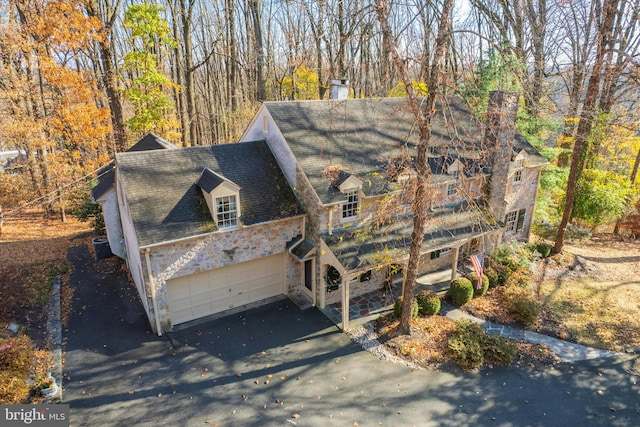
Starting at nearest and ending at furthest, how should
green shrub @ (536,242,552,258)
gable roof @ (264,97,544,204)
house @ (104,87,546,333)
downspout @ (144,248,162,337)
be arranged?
downspout @ (144,248,162,337), house @ (104,87,546,333), gable roof @ (264,97,544,204), green shrub @ (536,242,552,258)

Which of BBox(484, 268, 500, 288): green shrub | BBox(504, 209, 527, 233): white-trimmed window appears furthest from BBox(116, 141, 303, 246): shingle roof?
BBox(504, 209, 527, 233): white-trimmed window

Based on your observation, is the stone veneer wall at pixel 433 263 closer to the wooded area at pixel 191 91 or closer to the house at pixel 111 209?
the wooded area at pixel 191 91

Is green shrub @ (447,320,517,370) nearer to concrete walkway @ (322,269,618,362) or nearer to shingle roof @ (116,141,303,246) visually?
concrete walkway @ (322,269,618,362)

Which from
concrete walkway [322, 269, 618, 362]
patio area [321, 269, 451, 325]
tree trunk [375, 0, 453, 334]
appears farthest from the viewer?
patio area [321, 269, 451, 325]

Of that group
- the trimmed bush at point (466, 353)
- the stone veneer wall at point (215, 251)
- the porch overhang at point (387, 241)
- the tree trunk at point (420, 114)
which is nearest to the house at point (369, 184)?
the porch overhang at point (387, 241)

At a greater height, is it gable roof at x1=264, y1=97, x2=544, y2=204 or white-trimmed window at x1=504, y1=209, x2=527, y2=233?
gable roof at x1=264, y1=97, x2=544, y2=204

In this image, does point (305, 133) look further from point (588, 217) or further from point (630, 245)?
point (630, 245)

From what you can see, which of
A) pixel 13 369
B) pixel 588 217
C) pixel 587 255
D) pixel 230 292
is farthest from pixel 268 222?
pixel 588 217
